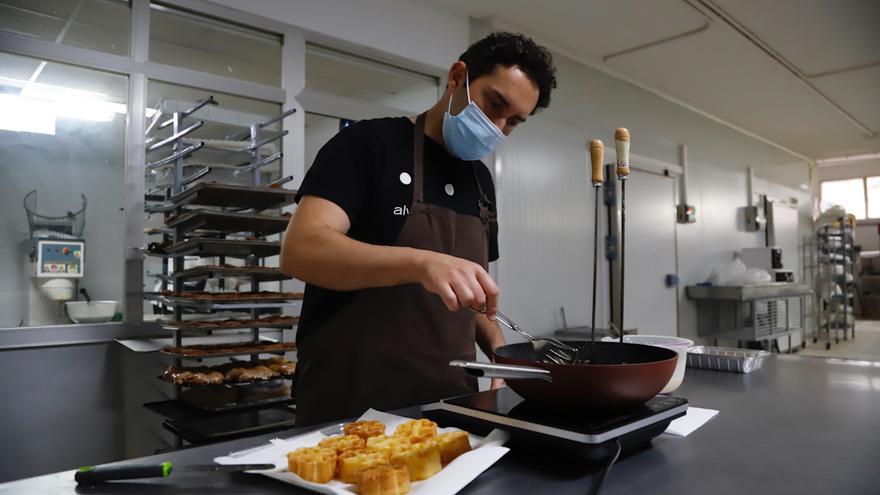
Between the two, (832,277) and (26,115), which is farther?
(832,277)

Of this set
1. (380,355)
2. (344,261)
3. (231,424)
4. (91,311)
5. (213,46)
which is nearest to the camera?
(344,261)

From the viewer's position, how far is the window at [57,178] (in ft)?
7.77

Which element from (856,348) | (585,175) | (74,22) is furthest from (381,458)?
(856,348)

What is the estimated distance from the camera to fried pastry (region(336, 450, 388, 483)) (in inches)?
25.9

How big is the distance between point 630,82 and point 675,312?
7.78 ft

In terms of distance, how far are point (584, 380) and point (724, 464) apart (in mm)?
245

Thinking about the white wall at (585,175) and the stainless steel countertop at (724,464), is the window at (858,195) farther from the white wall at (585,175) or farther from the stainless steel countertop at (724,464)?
the stainless steel countertop at (724,464)

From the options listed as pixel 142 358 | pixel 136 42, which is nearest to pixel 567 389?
pixel 142 358

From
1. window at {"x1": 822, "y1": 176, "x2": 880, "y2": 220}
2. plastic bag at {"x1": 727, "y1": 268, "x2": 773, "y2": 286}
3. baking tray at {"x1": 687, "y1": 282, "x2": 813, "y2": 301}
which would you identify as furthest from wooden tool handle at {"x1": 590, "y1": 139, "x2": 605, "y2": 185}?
window at {"x1": 822, "y1": 176, "x2": 880, "y2": 220}

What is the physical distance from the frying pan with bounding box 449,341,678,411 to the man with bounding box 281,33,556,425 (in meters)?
0.41

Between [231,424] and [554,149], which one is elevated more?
[554,149]

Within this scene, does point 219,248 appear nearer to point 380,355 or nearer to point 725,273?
point 380,355

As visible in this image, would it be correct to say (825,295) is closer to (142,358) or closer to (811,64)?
(811,64)

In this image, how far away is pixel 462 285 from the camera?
2.85 ft
